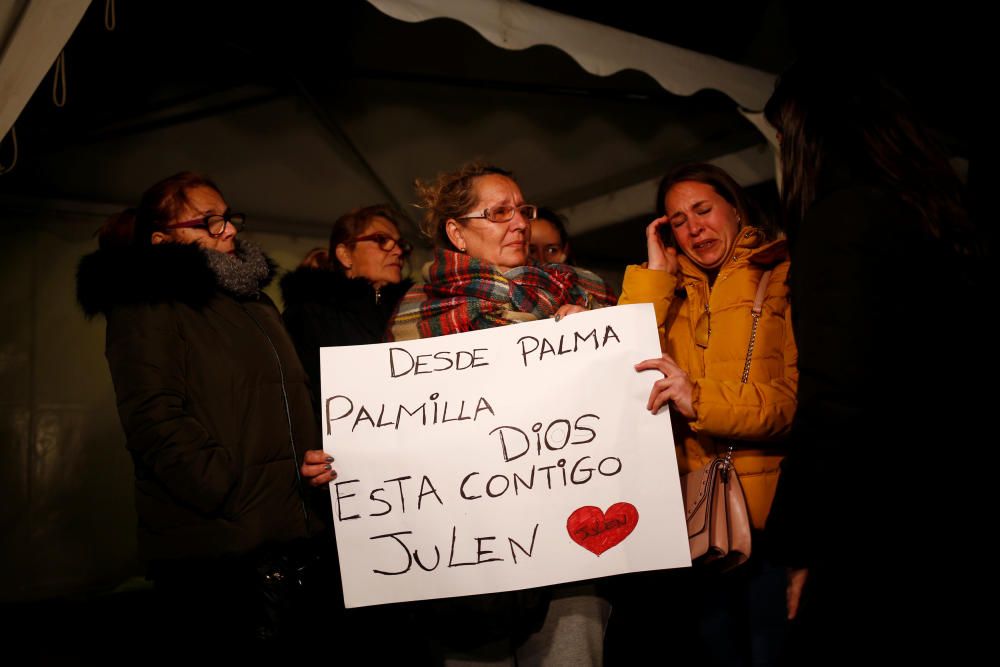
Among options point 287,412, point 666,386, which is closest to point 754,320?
point 666,386

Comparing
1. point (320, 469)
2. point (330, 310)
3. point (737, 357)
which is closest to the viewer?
point (320, 469)

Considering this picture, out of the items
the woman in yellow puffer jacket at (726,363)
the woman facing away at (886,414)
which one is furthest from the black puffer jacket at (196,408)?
the woman facing away at (886,414)

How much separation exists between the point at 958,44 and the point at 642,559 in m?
3.76

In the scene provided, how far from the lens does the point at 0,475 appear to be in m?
3.82

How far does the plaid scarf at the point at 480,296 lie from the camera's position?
1.80 metres

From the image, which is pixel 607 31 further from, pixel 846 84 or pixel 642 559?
pixel 642 559

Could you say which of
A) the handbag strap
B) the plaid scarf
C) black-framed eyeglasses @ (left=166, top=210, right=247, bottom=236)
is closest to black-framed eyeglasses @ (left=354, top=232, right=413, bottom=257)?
black-framed eyeglasses @ (left=166, top=210, right=247, bottom=236)

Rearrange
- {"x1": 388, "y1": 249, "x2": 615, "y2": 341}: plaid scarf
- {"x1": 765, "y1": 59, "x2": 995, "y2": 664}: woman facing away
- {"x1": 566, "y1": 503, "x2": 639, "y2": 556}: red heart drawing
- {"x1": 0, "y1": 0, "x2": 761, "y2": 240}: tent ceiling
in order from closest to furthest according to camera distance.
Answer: {"x1": 765, "y1": 59, "x2": 995, "y2": 664}: woman facing away
{"x1": 566, "y1": 503, "x2": 639, "y2": 556}: red heart drawing
{"x1": 388, "y1": 249, "x2": 615, "y2": 341}: plaid scarf
{"x1": 0, "y1": 0, "x2": 761, "y2": 240}: tent ceiling

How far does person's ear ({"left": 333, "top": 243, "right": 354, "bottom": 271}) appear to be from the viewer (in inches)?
111

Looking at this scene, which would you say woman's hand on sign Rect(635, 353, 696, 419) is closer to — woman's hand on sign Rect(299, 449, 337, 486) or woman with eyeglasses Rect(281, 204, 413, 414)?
woman's hand on sign Rect(299, 449, 337, 486)

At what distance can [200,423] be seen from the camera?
1.77 m

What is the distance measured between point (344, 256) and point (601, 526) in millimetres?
1718

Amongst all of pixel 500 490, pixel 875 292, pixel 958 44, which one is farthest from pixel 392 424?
pixel 958 44

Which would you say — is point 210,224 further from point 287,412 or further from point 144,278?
point 287,412
